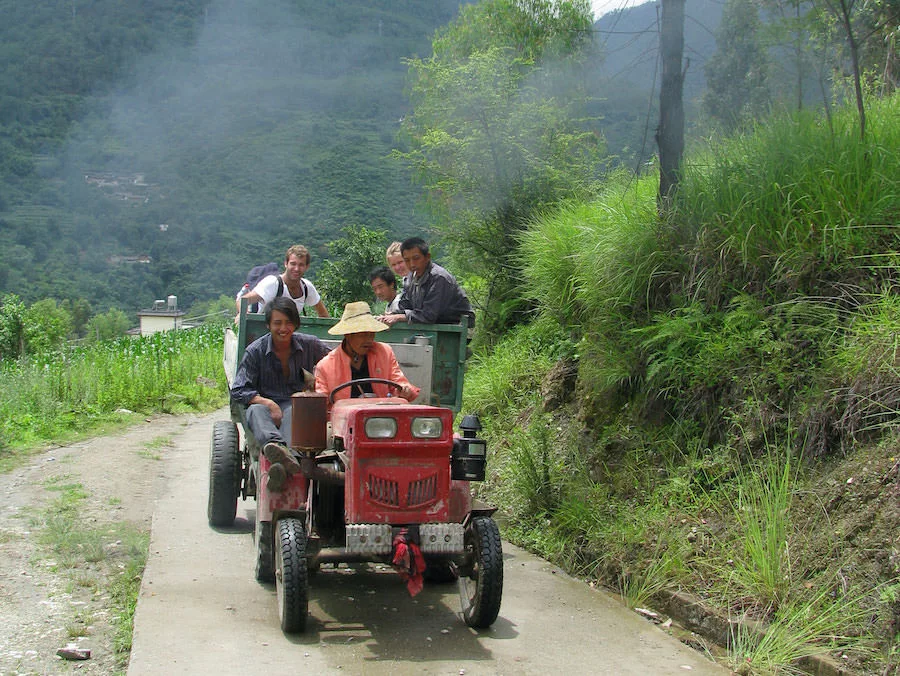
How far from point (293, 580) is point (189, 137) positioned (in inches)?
2711

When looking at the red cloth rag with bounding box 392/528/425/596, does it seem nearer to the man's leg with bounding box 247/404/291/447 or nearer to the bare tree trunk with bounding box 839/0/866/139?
the man's leg with bounding box 247/404/291/447

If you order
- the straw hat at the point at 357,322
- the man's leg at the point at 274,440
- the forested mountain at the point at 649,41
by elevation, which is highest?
the forested mountain at the point at 649,41

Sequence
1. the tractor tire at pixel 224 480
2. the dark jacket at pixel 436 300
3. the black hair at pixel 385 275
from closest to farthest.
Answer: the tractor tire at pixel 224 480 → the dark jacket at pixel 436 300 → the black hair at pixel 385 275

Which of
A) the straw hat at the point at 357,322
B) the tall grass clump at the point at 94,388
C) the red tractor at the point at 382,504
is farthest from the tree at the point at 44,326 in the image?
the red tractor at the point at 382,504

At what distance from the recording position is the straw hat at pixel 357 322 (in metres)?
6.19

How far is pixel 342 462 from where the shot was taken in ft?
18.0

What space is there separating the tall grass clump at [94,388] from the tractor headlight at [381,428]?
7.98 metres

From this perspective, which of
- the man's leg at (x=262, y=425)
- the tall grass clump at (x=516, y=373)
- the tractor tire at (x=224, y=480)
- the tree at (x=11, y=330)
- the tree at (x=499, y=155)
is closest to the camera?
the man's leg at (x=262, y=425)

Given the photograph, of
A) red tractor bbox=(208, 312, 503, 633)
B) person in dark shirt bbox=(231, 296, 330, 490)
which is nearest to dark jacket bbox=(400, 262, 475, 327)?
person in dark shirt bbox=(231, 296, 330, 490)

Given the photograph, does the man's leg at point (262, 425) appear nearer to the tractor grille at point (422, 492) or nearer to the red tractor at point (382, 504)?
the red tractor at point (382, 504)

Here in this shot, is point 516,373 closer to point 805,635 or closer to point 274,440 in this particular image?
point 274,440

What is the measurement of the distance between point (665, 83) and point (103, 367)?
40.5ft

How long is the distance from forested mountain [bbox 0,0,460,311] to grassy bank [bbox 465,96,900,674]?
36430 millimetres

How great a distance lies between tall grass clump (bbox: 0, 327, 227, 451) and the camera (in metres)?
13.3
